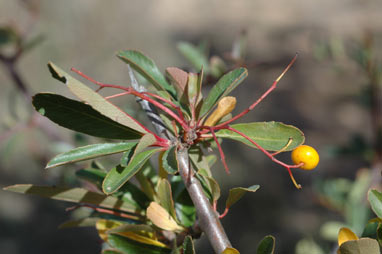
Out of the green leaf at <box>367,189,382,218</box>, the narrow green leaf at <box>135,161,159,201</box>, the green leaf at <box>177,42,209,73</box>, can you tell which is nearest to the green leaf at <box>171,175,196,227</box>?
the narrow green leaf at <box>135,161,159,201</box>

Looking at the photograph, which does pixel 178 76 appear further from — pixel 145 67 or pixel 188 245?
pixel 188 245

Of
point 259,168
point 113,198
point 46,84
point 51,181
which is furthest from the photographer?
point 46,84

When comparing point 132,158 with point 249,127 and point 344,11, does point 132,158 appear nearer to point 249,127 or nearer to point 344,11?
point 249,127

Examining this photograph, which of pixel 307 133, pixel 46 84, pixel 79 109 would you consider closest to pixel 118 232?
pixel 79 109

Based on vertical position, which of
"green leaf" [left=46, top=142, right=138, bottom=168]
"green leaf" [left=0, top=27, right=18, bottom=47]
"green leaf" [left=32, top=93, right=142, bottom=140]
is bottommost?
"green leaf" [left=46, top=142, right=138, bottom=168]

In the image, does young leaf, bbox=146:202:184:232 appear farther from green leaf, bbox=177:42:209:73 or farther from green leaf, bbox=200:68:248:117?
green leaf, bbox=177:42:209:73

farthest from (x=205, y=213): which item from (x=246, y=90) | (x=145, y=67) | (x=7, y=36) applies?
(x=246, y=90)
